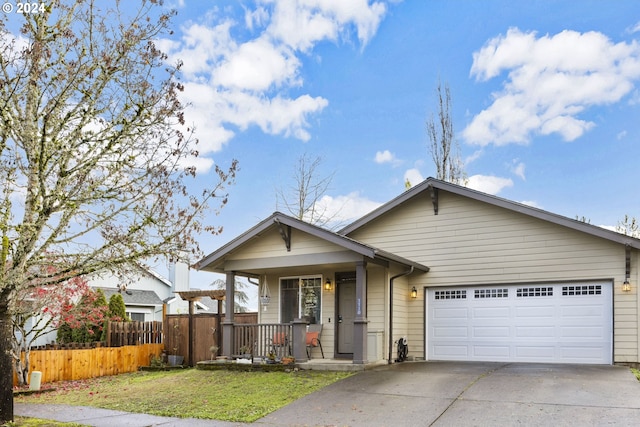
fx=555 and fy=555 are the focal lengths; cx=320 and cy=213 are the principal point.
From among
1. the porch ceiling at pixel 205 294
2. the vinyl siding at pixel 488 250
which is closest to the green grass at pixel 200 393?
the porch ceiling at pixel 205 294

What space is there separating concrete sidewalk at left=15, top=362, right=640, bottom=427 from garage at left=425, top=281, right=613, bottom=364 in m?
1.33

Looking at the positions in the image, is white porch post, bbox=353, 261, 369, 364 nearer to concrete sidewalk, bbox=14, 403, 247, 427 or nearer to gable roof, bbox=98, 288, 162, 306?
concrete sidewalk, bbox=14, 403, 247, 427

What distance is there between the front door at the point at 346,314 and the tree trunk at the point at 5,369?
26.4ft

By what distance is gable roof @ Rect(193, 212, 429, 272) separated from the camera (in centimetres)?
1229

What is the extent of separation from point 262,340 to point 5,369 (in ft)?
22.9

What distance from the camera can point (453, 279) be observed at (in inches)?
560

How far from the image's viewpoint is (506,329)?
1355 cm

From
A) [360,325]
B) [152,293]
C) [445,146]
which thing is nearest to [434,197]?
[360,325]

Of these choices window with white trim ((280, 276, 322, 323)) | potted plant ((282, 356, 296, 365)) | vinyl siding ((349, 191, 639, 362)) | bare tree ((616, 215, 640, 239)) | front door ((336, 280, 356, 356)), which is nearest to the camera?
vinyl siding ((349, 191, 639, 362))

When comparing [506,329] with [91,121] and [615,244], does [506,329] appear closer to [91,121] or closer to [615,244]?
[615,244]

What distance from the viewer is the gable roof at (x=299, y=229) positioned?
12.3m

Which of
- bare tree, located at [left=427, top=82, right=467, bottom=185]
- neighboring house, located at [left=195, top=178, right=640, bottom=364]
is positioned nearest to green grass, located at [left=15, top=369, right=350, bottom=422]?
neighboring house, located at [left=195, top=178, right=640, bottom=364]

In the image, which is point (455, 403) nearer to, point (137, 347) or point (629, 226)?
point (137, 347)

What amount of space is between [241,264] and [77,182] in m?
7.00
